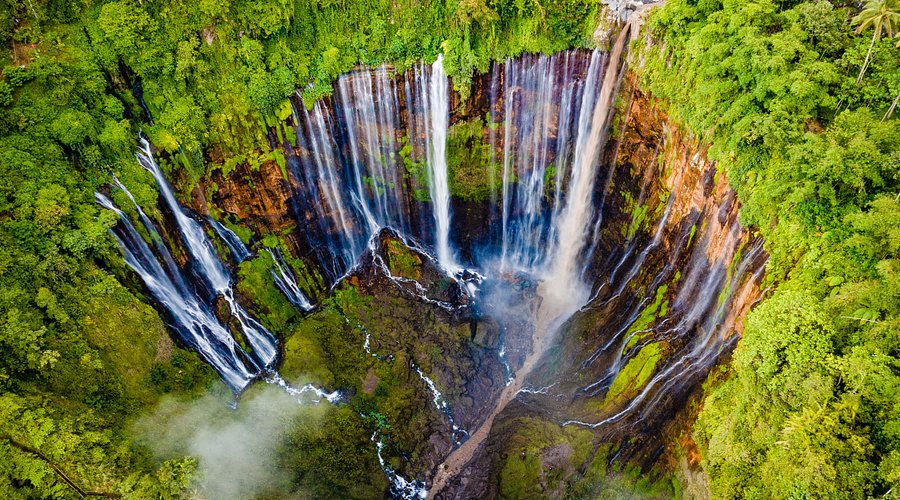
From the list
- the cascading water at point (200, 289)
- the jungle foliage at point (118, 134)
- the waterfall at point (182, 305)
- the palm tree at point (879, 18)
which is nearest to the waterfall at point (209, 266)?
the cascading water at point (200, 289)

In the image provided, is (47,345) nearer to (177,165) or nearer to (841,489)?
(177,165)

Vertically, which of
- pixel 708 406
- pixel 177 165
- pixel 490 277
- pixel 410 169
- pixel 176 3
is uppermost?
pixel 176 3

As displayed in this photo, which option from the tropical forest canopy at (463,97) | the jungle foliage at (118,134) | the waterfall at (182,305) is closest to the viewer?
the tropical forest canopy at (463,97)

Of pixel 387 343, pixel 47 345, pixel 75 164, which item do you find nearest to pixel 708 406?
pixel 387 343

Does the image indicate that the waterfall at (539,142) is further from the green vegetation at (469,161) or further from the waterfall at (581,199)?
the green vegetation at (469,161)

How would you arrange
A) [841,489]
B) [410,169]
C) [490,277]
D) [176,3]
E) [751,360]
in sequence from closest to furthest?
1. [841,489]
2. [751,360]
3. [176,3]
4. [410,169]
5. [490,277]

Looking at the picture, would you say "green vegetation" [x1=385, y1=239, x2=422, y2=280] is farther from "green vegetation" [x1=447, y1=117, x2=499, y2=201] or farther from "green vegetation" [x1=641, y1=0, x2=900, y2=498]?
"green vegetation" [x1=641, y1=0, x2=900, y2=498]

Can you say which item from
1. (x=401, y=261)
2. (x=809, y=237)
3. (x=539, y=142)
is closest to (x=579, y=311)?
(x=539, y=142)
